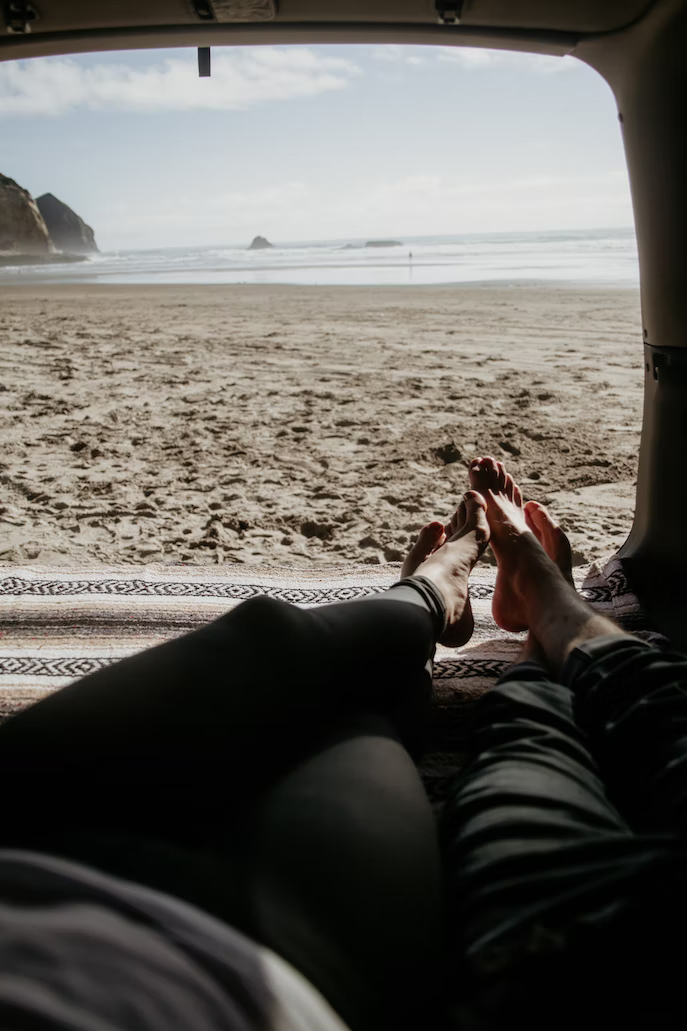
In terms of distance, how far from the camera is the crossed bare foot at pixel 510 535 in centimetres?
197

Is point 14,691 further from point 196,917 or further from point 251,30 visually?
point 251,30

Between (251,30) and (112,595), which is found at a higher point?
(251,30)

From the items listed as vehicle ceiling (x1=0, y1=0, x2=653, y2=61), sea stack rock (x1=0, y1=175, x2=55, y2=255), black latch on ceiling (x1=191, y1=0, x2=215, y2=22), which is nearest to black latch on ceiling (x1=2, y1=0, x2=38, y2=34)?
vehicle ceiling (x1=0, y1=0, x2=653, y2=61)

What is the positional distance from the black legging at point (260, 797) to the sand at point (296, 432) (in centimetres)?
190

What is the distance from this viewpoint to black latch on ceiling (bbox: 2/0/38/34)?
1798 mm

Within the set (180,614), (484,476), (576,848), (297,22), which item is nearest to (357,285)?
(484,476)

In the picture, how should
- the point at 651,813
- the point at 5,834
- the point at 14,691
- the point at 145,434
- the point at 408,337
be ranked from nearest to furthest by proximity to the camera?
the point at 5,834 → the point at 651,813 → the point at 14,691 → the point at 145,434 → the point at 408,337

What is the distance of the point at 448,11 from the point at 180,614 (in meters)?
1.76

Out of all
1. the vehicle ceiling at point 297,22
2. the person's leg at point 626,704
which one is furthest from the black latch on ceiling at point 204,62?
the person's leg at point 626,704

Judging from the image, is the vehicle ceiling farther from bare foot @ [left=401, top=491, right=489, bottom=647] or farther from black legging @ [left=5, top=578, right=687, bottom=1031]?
black legging @ [left=5, top=578, right=687, bottom=1031]

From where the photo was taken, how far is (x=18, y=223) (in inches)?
1869

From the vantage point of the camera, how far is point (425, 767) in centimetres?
143

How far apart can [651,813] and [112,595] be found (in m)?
1.78

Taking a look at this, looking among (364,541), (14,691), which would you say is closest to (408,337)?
(364,541)
